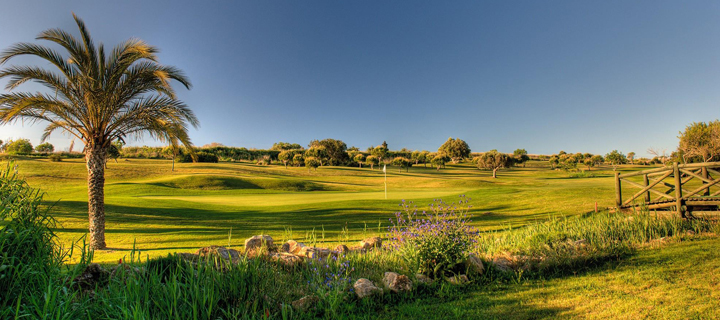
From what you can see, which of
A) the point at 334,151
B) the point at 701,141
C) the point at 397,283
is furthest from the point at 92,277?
the point at 334,151

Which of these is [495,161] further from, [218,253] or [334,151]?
[218,253]

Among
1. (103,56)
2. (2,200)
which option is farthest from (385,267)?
(103,56)

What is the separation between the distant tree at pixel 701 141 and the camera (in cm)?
3756

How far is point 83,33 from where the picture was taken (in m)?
10.2

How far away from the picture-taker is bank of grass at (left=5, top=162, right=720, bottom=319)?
330 cm

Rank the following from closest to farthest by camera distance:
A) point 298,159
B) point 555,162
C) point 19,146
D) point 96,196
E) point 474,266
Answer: point 474,266
point 96,196
point 19,146
point 298,159
point 555,162

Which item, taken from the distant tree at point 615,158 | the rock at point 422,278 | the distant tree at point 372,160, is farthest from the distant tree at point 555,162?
the rock at point 422,278

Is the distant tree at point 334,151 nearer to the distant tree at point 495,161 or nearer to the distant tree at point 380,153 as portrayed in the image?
the distant tree at point 380,153

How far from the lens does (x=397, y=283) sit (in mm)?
4812

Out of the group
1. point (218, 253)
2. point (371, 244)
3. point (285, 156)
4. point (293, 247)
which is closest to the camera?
point (218, 253)

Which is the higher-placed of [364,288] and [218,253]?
[218,253]

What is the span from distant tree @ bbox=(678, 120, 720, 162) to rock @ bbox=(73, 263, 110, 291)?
178 ft

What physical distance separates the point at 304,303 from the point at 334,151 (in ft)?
241

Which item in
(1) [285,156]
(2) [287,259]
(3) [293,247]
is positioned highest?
(1) [285,156]
